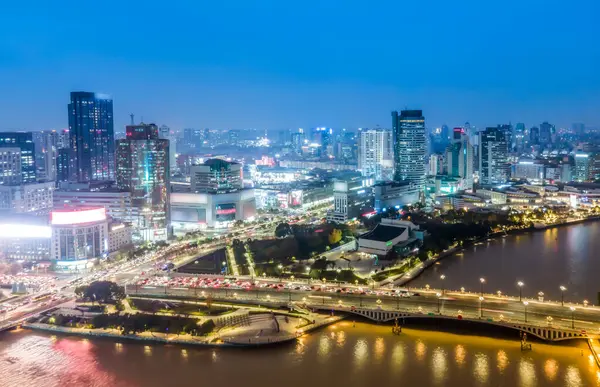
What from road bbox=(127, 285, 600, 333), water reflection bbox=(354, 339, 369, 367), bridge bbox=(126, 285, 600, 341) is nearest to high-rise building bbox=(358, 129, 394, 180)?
road bbox=(127, 285, 600, 333)

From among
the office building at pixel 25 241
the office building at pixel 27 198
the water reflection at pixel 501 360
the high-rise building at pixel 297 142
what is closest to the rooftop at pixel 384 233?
the water reflection at pixel 501 360

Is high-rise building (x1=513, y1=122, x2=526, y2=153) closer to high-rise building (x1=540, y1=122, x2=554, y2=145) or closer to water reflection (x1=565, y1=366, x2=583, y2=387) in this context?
high-rise building (x1=540, y1=122, x2=554, y2=145)

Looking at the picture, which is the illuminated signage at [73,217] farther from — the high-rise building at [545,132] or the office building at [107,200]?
the high-rise building at [545,132]

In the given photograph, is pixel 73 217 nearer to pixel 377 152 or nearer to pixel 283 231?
pixel 283 231

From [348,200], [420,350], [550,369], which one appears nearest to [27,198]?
[348,200]

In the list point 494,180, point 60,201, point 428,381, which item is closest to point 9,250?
point 60,201

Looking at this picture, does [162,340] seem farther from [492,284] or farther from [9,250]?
[9,250]
